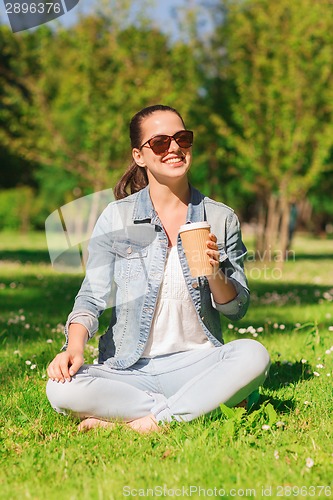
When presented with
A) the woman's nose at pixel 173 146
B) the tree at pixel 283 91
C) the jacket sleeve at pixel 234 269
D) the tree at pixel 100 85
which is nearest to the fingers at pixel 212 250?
the jacket sleeve at pixel 234 269

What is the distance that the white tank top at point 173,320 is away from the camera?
4.12m

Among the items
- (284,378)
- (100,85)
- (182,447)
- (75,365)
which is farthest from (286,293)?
(100,85)

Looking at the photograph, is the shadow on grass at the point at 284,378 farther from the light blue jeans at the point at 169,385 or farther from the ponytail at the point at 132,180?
the ponytail at the point at 132,180

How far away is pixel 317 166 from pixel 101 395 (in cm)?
1487

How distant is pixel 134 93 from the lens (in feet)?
59.0

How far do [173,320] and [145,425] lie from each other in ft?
2.04

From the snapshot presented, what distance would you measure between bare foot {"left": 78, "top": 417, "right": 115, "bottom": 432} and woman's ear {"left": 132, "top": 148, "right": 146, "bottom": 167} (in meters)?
1.58

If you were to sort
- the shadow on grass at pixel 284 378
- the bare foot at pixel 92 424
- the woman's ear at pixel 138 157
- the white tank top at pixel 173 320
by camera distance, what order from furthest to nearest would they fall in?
the woman's ear at pixel 138 157 → the shadow on grass at pixel 284 378 → the white tank top at pixel 173 320 → the bare foot at pixel 92 424

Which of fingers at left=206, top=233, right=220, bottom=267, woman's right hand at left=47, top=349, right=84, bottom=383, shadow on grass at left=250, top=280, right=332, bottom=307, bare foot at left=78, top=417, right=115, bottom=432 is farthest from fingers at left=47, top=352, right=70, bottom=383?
Answer: shadow on grass at left=250, top=280, right=332, bottom=307

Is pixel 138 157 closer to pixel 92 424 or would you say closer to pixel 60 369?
pixel 60 369

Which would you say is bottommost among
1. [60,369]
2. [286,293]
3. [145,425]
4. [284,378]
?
[286,293]

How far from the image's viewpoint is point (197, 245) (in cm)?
360

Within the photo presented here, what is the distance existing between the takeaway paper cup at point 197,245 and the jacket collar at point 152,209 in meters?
0.60

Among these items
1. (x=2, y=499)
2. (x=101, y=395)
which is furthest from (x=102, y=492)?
(x=101, y=395)
